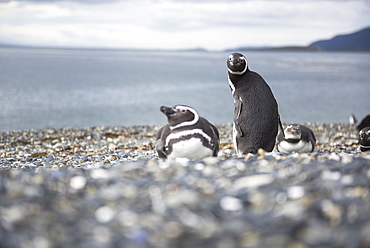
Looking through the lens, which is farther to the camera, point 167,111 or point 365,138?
point 365,138

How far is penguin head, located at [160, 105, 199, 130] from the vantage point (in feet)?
14.5

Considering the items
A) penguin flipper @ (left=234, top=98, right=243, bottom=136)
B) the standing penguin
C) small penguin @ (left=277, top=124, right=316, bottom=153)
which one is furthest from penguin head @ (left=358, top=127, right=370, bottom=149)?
penguin flipper @ (left=234, top=98, right=243, bottom=136)

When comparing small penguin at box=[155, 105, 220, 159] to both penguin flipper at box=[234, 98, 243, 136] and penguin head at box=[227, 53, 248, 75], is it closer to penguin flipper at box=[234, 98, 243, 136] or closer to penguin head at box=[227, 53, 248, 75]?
penguin flipper at box=[234, 98, 243, 136]

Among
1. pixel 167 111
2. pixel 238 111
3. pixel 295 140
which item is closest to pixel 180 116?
pixel 167 111

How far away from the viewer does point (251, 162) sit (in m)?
3.82

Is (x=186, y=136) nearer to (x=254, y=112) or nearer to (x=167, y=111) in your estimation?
(x=167, y=111)

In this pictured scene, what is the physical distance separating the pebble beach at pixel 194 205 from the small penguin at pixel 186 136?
0.52 meters

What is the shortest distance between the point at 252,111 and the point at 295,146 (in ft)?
5.71

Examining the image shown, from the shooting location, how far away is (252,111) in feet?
18.0

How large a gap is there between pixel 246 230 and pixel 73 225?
1059mm

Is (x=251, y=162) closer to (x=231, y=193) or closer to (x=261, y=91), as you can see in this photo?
(x=231, y=193)

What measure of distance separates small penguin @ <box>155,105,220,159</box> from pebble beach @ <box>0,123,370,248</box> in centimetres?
52

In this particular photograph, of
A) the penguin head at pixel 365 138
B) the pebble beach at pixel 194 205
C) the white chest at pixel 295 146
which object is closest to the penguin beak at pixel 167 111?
the pebble beach at pixel 194 205

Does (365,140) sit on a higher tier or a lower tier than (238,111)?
lower
